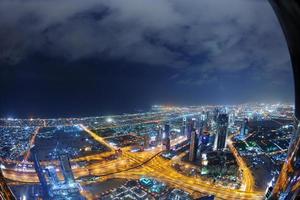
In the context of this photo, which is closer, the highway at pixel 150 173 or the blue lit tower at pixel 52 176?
the highway at pixel 150 173

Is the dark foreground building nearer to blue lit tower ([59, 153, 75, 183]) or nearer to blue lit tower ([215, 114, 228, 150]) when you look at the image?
Result: blue lit tower ([59, 153, 75, 183])

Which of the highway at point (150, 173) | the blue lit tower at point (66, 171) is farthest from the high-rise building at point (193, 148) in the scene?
the blue lit tower at point (66, 171)

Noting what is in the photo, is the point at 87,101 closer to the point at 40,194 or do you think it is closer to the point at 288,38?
the point at 40,194

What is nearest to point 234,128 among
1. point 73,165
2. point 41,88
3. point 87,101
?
point 73,165

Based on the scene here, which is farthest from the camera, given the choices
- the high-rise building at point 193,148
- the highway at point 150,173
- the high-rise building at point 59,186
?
the high-rise building at point 193,148

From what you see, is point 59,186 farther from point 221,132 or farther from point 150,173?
point 221,132

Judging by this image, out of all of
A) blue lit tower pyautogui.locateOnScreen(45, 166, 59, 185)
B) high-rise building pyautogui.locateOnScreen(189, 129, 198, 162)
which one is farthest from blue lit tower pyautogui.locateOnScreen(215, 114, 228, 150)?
blue lit tower pyautogui.locateOnScreen(45, 166, 59, 185)

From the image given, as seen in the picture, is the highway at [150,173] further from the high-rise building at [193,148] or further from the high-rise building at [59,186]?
the high-rise building at [193,148]

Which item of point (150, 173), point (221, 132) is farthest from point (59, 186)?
point (221, 132)
